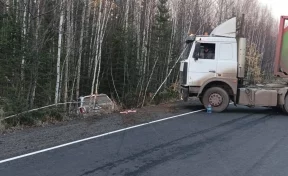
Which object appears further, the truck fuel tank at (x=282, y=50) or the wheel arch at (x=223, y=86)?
the truck fuel tank at (x=282, y=50)

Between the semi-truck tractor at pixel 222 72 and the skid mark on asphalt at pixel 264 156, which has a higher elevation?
the semi-truck tractor at pixel 222 72

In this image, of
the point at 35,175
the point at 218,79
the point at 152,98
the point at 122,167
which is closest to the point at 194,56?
the point at 218,79

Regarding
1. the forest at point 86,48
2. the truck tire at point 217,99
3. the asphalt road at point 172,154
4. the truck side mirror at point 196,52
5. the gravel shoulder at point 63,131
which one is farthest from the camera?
the truck tire at point 217,99

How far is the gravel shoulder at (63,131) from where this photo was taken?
23.0ft

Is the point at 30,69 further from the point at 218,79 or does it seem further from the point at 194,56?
the point at 218,79

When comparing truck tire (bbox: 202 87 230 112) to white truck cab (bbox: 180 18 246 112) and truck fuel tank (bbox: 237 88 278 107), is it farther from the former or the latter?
truck fuel tank (bbox: 237 88 278 107)

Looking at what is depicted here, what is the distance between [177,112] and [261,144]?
507cm

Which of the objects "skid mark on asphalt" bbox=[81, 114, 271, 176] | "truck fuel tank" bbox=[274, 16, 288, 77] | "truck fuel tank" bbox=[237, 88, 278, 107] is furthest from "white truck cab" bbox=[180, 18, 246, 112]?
"skid mark on asphalt" bbox=[81, 114, 271, 176]

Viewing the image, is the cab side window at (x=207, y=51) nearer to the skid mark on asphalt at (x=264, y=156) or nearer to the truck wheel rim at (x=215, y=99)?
the truck wheel rim at (x=215, y=99)

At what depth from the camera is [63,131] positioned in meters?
8.54

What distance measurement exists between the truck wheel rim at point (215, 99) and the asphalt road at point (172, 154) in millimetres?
2958

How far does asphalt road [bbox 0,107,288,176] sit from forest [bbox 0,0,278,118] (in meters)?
3.76

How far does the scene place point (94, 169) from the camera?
5.61m

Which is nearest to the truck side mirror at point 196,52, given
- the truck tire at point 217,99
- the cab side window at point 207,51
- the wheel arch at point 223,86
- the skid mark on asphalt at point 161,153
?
the cab side window at point 207,51
